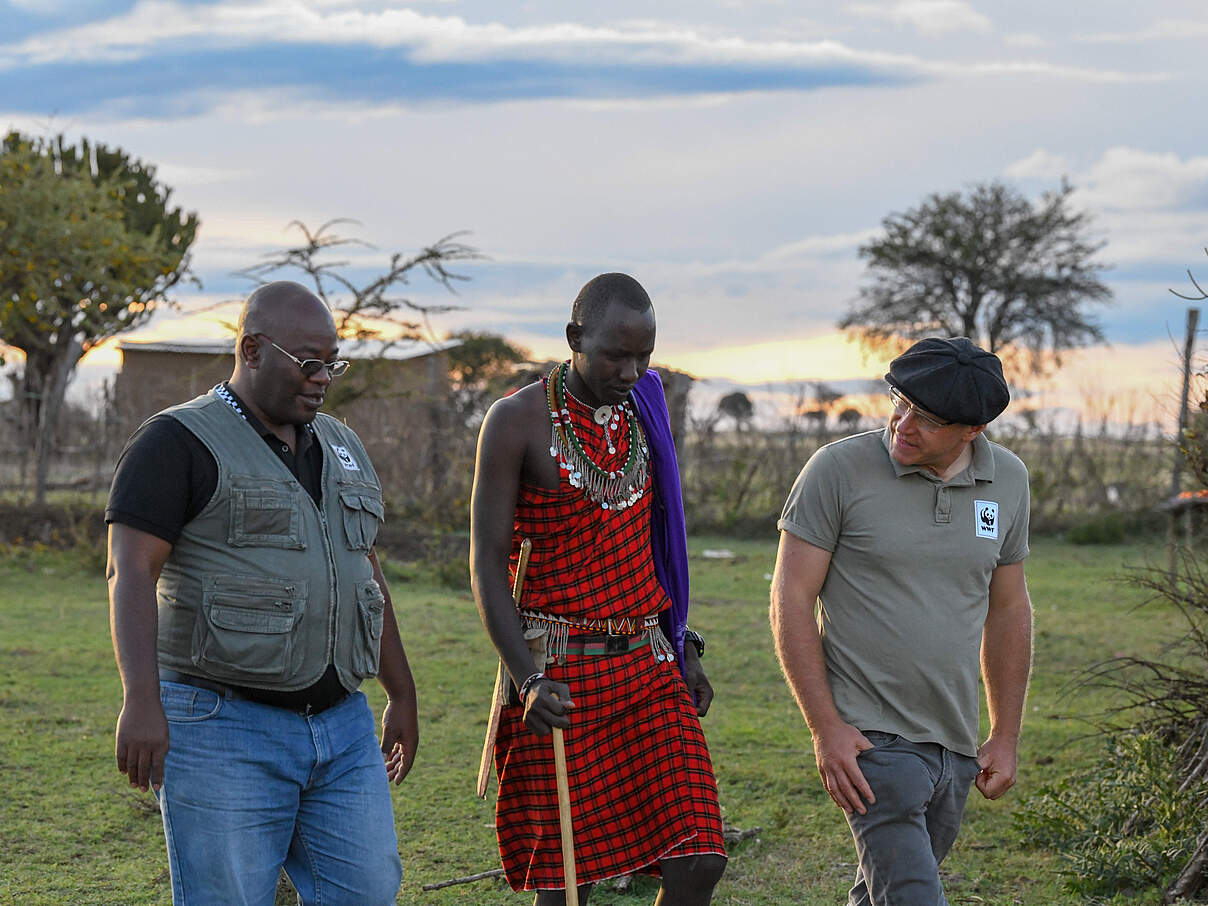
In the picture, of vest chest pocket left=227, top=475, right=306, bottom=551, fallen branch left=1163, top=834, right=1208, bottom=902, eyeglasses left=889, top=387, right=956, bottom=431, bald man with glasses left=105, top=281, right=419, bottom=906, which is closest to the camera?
bald man with glasses left=105, top=281, right=419, bottom=906

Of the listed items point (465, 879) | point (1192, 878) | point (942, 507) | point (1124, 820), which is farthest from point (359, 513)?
point (1124, 820)

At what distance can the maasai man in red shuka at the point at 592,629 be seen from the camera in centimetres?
375

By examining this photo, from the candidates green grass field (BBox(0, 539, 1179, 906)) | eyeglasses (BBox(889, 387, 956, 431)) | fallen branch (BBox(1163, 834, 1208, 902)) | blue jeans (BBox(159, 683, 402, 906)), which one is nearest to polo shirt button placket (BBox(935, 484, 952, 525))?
eyeglasses (BBox(889, 387, 956, 431))

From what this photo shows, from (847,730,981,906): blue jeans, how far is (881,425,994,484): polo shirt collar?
26.8 inches

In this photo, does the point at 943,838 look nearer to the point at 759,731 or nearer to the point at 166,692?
the point at 166,692

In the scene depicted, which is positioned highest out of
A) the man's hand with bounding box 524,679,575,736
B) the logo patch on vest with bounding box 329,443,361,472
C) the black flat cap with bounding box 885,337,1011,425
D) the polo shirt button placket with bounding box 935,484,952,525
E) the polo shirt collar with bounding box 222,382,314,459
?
the black flat cap with bounding box 885,337,1011,425

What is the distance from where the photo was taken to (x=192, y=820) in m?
3.14

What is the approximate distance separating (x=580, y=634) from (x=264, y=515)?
103cm

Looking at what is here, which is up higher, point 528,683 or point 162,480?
point 162,480

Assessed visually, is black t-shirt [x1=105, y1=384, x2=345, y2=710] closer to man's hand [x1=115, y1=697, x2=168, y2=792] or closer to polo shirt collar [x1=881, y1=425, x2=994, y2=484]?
man's hand [x1=115, y1=697, x2=168, y2=792]

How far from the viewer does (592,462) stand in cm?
388

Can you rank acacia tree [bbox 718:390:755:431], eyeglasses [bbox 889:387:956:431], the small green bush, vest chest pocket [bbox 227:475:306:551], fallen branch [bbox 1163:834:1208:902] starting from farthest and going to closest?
acacia tree [bbox 718:390:755:431]
the small green bush
fallen branch [bbox 1163:834:1208:902]
eyeglasses [bbox 889:387:956:431]
vest chest pocket [bbox 227:475:306:551]

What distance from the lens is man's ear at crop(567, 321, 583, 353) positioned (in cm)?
383

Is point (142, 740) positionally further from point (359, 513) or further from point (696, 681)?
point (696, 681)
